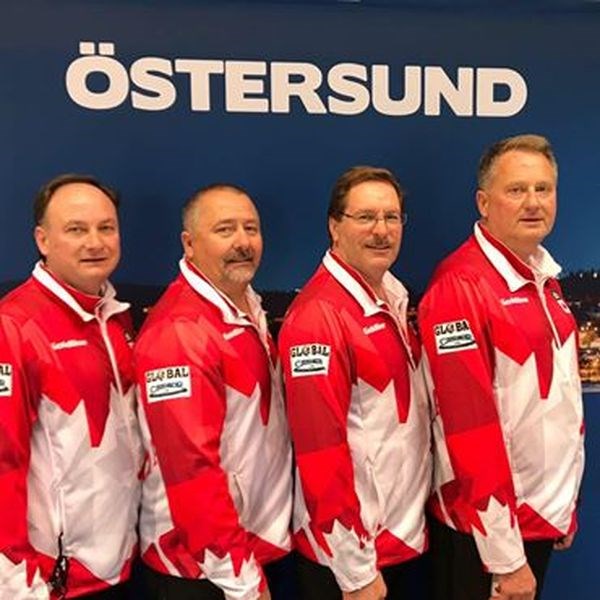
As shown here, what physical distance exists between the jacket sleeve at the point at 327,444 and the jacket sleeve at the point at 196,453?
0.57ft

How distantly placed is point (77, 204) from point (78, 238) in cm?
8

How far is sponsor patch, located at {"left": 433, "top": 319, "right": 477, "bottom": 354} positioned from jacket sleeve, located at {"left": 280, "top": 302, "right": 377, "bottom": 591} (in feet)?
0.77

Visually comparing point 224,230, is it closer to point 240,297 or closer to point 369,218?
point 240,297

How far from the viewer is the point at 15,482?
172 cm

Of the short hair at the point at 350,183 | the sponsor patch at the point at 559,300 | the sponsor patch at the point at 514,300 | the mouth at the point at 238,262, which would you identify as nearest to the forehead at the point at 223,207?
the mouth at the point at 238,262

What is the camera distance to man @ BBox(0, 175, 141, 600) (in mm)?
1733

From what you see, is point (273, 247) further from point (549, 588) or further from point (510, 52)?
point (549, 588)

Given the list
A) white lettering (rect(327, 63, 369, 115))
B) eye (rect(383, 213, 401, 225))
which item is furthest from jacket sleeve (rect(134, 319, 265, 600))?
white lettering (rect(327, 63, 369, 115))

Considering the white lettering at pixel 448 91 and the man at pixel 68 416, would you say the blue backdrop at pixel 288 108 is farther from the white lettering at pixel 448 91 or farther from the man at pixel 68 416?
the man at pixel 68 416

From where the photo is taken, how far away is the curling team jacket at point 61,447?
1.72m

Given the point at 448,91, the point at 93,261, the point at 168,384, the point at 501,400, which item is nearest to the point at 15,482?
the point at 168,384

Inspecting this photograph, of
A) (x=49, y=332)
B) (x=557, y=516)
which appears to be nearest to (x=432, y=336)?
(x=557, y=516)

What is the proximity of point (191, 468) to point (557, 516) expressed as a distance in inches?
37.0

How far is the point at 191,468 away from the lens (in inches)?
69.6
